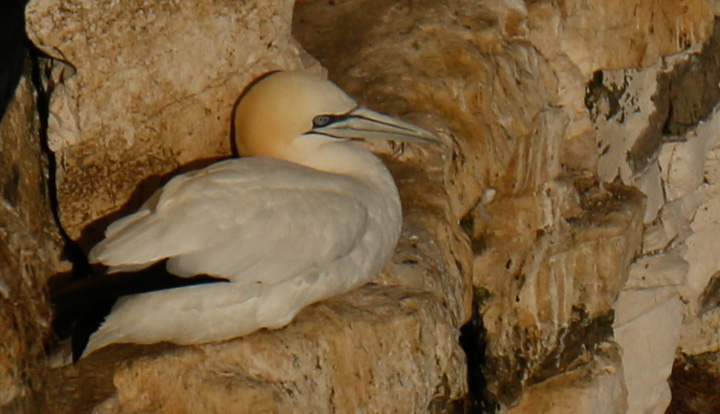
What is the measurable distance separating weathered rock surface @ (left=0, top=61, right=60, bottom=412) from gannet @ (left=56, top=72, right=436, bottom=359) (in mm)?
143

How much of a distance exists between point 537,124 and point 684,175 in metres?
2.14

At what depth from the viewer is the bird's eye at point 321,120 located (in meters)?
4.46

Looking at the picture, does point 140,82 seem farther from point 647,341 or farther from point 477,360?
point 647,341

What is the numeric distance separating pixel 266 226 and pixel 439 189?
1.19m

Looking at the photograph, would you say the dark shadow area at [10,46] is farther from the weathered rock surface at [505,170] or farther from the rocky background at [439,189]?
the weathered rock surface at [505,170]

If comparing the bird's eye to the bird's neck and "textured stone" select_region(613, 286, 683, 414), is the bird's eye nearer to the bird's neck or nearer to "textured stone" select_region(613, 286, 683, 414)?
the bird's neck

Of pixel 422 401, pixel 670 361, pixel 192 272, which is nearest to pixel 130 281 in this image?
pixel 192 272

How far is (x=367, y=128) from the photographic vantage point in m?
4.54

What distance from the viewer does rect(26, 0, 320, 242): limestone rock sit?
4301mm

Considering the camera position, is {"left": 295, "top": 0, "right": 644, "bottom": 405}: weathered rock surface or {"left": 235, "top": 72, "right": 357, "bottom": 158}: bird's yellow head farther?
{"left": 295, "top": 0, "right": 644, "bottom": 405}: weathered rock surface

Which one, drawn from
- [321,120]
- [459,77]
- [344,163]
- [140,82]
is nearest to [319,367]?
[344,163]

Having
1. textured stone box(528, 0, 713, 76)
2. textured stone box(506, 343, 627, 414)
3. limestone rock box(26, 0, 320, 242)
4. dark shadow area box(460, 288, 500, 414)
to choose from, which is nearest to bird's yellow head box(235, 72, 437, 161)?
limestone rock box(26, 0, 320, 242)

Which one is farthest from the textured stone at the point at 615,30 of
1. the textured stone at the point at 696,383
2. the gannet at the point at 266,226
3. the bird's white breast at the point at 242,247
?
the bird's white breast at the point at 242,247

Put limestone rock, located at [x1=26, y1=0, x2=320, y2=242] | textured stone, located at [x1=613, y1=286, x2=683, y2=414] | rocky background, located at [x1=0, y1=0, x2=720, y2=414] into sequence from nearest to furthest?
rocky background, located at [x1=0, y1=0, x2=720, y2=414] → limestone rock, located at [x1=26, y1=0, x2=320, y2=242] → textured stone, located at [x1=613, y1=286, x2=683, y2=414]
